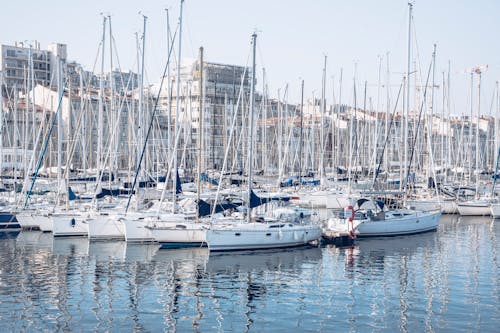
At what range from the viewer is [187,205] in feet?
135

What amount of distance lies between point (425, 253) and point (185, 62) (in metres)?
82.8

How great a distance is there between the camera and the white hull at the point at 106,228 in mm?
38031

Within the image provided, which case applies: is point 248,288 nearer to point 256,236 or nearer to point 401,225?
point 256,236

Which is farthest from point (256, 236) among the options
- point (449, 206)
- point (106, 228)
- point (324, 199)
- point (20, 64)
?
point (20, 64)

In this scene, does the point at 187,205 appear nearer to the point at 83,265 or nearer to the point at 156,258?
the point at 156,258

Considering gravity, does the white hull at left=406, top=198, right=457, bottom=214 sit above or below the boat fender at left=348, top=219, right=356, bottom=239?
above

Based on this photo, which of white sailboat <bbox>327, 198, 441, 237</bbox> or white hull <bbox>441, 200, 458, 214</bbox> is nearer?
white sailboat <bbox>327, 198, 441, 237</bbox>

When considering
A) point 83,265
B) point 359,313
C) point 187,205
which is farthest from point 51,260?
point 359,313

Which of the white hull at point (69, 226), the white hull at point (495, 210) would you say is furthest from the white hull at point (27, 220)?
the white hull at point (495, 210)

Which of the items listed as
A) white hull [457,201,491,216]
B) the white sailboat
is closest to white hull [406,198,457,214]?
white hull [457,201,491,216]

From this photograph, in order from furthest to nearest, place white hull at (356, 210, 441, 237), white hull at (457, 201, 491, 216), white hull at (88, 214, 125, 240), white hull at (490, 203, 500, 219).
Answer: white hull at (457, 201, 491, 216) → white hull at (490, 203, 500, 219) → white hull at (356, 210, 441, 237) → white hull at (88, 214, 125, 240)

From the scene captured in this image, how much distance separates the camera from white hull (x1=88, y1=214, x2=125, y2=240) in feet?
125

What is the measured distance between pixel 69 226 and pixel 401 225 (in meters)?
20.5

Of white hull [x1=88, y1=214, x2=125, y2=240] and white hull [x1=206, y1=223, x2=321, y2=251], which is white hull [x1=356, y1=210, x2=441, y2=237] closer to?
white hull [x1=206, y1=223, x2=321, y2=251]
